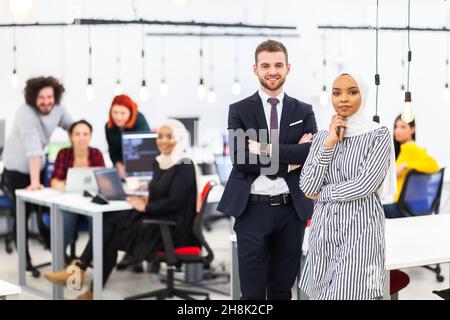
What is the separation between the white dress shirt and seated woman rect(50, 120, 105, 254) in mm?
2827

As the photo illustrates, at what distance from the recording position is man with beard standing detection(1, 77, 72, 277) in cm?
673

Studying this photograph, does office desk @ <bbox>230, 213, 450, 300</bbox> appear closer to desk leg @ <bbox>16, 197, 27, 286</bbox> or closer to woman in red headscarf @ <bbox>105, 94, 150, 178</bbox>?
desk leg @ <bbox>16, 197, 27, 286</bbox>

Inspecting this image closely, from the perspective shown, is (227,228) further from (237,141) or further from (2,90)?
(237,141)

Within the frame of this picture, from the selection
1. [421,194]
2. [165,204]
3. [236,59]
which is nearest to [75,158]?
[165,204]

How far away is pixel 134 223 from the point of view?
5.72 m

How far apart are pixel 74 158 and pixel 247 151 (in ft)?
9.79

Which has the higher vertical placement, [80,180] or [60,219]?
[80,180]

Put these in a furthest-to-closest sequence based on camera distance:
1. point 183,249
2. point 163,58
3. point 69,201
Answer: point 163,58, point 69,201, point 183,249

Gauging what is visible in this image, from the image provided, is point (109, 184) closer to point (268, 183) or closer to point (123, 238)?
point (123, 238)

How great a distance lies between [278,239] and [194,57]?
7.20 meters

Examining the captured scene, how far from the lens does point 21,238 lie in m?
6.52

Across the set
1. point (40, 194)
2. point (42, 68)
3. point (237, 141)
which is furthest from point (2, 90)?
point (237, 141)

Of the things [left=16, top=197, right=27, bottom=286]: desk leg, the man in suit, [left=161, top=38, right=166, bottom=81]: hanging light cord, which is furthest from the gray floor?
[left=161, top=38, right=166, bottom=81]: hanging light cord
